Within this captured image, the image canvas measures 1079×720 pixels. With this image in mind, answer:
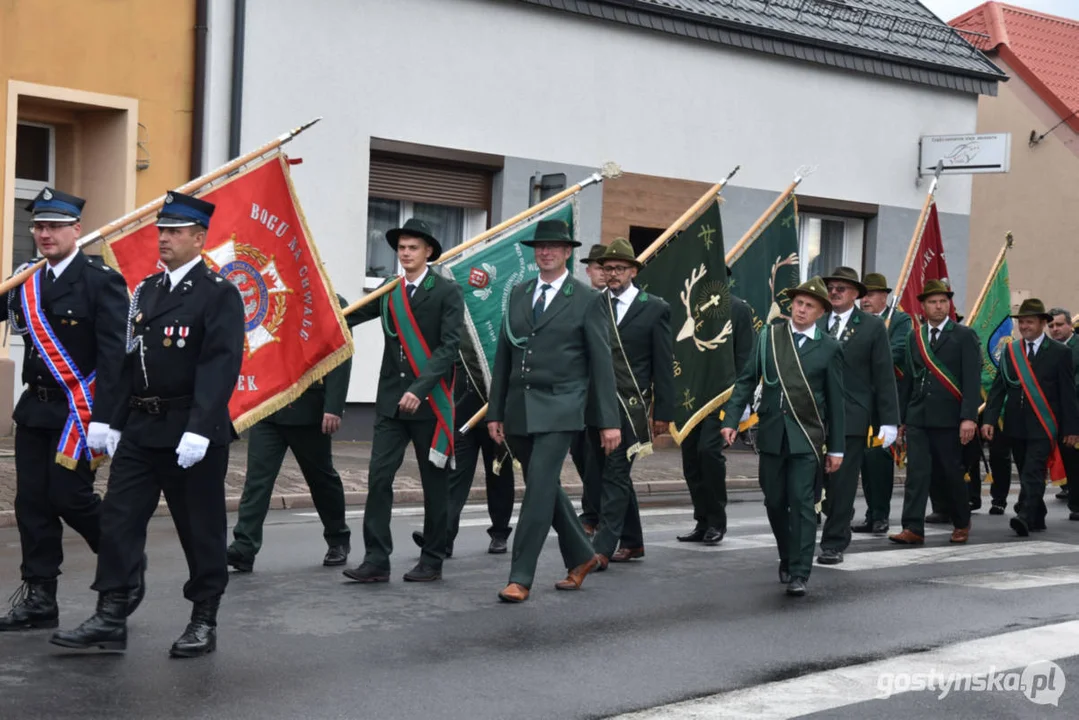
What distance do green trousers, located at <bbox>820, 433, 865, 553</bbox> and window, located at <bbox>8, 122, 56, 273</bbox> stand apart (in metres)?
9.07

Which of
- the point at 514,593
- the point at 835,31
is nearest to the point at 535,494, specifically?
the point at 514,593

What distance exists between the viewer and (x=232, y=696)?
594 cm

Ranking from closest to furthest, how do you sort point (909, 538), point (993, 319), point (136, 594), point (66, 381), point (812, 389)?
point (136, 594), point (66, 381), point (812, 389), point (909, 538), point (993, 319)

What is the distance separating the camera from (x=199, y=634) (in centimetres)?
663

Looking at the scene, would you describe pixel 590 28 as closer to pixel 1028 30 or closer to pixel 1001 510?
pixel 1001 510

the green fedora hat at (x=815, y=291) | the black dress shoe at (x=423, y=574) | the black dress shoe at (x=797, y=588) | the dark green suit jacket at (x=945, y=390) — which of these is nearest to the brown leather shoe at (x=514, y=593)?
the black dress shoe at (x=423, y=574)

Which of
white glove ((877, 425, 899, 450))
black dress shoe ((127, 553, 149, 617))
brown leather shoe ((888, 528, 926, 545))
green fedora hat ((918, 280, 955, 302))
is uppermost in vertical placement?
green fedora hat ((918, 280, 955, 302))

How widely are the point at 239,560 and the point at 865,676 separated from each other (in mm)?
3750

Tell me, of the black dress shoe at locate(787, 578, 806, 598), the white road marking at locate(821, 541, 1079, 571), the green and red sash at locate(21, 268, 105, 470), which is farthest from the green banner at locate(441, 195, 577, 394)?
the green and red sash at locate(21, 268, 105, 470)

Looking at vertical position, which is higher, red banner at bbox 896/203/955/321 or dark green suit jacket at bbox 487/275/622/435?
red banner at bbox 896/203/955/321

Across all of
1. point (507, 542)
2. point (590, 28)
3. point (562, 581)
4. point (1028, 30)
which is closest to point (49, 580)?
point (562, 581)

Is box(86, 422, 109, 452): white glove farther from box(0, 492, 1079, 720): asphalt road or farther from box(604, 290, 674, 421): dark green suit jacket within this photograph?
box(604, 290, 674, 421): dark green suit jacket

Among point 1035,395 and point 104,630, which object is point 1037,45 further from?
point 104,630

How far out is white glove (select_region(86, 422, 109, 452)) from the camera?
6.71m
